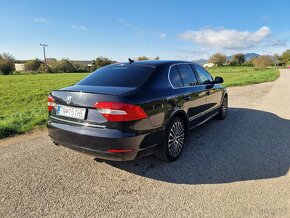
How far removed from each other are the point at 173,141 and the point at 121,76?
4.48ft

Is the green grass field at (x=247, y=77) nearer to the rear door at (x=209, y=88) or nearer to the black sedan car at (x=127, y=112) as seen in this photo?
the rear door at (x=209, y=88)

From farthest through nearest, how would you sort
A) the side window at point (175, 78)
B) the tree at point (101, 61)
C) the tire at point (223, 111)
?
the tree at point (101, 61) < the tire at point (223, 111) < the side window at point (175, 78)

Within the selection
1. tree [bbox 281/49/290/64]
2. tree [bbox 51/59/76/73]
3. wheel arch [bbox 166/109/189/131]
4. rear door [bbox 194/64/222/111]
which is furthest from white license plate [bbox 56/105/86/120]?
tree [bbox 281/49/290/64]

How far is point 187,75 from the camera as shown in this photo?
488 centimetres

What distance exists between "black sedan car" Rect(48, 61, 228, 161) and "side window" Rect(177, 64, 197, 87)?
0.03 metres

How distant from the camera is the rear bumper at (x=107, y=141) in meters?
3.19

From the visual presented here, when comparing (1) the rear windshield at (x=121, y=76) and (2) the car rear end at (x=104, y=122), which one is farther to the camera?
(1) the rear windshield at (x=121, y=76)

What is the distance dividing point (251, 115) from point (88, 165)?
18.1ft

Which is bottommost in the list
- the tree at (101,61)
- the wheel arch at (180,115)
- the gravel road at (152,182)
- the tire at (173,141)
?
the gravel road at (152,182)

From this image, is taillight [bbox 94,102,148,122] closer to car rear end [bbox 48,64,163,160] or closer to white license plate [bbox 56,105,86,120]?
car rear end [bbox 48,64,163,160]

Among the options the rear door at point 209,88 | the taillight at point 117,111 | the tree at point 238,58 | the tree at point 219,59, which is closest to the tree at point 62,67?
the tree at point 219,59

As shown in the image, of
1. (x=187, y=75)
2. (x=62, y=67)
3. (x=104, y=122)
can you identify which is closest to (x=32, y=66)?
(x=62, y=67)

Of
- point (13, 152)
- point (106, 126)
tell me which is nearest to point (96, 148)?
point (106, 126)

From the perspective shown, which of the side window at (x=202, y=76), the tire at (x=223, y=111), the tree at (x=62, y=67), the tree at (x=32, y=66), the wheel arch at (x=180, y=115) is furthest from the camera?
the tree at (x=32, y=66)
